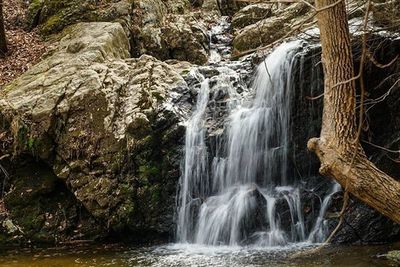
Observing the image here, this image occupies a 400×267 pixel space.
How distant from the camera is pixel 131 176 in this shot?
8188 mm

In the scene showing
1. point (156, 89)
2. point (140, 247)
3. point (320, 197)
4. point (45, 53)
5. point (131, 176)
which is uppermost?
point (45, 53)

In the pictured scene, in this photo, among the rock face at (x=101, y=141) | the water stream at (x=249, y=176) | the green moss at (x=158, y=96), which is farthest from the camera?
the green moss at (x=158, y=96)

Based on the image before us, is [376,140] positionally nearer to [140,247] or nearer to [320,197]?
[320,197]

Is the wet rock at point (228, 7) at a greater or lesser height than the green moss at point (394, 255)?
greater

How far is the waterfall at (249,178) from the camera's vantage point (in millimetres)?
7395

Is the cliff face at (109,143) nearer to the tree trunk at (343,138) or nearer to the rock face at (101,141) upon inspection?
the rock face at (101,141)

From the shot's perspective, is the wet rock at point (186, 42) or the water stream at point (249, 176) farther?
the wet rock at point (186, 42)

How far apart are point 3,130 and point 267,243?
542cm

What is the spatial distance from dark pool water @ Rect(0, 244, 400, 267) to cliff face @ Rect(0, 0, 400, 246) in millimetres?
514

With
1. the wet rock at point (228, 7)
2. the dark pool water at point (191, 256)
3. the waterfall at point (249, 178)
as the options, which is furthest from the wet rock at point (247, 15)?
the dark pool water at point (191, 256)

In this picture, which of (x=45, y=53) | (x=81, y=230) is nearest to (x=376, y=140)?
(x=81, y=230)

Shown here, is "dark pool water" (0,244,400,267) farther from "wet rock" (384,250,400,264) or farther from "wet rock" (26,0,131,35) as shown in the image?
"wet rock" (26,0,131,35)

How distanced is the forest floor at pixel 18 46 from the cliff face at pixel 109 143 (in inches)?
41.1

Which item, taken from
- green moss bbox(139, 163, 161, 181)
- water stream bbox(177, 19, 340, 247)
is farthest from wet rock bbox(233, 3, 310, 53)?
green moss bbox(139, 163, 161, 181)
